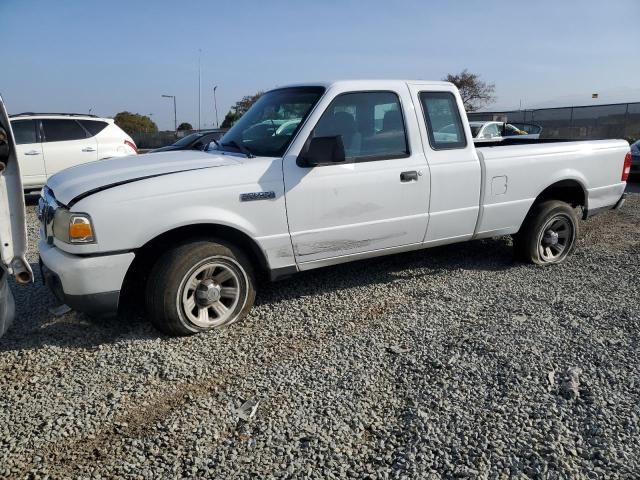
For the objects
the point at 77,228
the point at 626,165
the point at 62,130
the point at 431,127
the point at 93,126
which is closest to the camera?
the point at 77,228

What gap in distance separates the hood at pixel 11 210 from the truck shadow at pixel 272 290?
3.41ft

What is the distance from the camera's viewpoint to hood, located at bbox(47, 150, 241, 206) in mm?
3475

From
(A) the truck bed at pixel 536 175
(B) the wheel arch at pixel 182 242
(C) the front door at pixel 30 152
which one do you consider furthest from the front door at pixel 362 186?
(C) the front door at pixel 30 152

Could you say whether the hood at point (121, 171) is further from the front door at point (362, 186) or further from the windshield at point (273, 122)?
the front door at point (362, 186)

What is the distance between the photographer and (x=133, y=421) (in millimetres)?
2797

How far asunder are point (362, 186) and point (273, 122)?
0.96 metres

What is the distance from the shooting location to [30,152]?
32.7 feet

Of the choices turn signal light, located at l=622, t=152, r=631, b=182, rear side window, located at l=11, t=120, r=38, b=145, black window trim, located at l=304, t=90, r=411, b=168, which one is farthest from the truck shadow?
rear side window, located at l=11, t=120, r=38, b=145

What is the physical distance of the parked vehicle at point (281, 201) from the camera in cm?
343

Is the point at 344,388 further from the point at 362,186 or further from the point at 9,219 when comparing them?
the point at 9,219

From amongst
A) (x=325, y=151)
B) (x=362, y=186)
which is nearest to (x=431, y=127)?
(x=362, y=186)

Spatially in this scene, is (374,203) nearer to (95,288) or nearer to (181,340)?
(181,340)

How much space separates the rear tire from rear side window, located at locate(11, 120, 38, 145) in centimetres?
916

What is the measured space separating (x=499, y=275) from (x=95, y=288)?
12.3 feet
